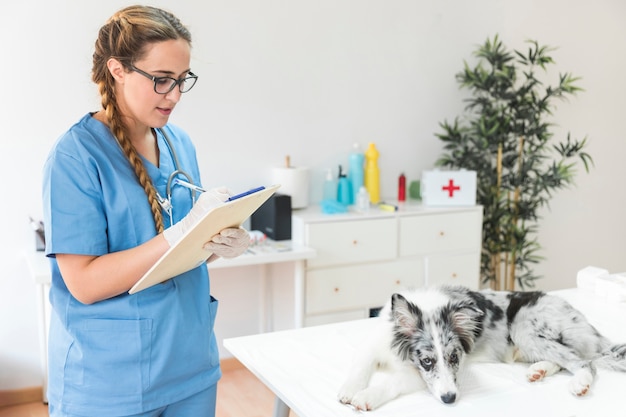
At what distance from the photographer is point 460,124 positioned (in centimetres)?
417

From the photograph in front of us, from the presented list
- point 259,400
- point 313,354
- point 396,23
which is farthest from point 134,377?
point 396,23

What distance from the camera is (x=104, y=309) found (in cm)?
150

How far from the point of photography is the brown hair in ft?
4.93

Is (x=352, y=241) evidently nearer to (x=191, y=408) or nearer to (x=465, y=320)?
(x=465, y=320)

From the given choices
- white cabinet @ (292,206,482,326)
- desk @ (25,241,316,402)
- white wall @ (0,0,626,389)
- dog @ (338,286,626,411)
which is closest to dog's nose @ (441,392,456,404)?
dog @ (338,286,626,411)

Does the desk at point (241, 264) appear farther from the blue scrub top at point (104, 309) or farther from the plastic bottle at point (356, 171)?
the blue scrub top at point (104, 309)

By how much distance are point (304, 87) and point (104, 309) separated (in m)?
2.33

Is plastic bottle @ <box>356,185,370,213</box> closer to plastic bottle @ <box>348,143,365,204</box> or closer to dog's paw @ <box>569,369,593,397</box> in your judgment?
plastic bottle @ <box>348,143,365,204</box>

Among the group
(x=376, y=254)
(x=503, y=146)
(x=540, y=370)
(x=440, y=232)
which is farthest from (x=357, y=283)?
(x=540, y=370)

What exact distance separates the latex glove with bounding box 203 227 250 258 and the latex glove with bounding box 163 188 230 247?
6 centimetres

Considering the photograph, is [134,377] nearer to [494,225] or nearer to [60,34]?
[60,34]

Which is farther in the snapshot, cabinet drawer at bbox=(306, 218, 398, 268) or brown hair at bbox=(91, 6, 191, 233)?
cabinet drawer at bbox=(306, 218, 398, 268)

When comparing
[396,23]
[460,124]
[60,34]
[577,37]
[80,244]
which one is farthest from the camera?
[577,37]

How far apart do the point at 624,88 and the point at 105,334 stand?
4400 mm
